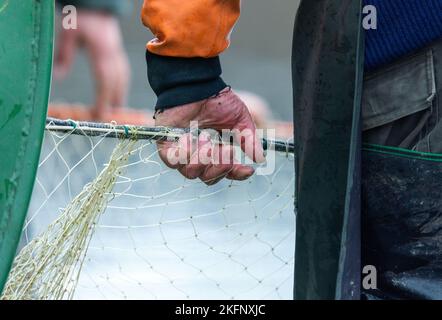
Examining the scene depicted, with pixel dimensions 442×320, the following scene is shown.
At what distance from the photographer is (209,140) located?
1327 mm

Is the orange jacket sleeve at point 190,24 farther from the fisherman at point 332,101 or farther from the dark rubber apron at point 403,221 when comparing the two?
the dark rubber apron at point 403,221

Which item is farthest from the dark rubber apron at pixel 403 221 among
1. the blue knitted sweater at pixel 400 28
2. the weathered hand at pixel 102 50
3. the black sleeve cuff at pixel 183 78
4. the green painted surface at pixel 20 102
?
the weathered hand at pixel 102 50

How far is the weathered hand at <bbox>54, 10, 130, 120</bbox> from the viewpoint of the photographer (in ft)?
21.0

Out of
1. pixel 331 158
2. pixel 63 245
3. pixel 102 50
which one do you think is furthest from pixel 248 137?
pixel 102 50

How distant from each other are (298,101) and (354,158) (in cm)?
15

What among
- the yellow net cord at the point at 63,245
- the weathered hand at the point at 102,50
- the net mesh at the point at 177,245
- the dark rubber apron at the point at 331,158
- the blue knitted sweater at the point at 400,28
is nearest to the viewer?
the dark rubber apron at the point at 331,158

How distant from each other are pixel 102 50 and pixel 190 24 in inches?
218

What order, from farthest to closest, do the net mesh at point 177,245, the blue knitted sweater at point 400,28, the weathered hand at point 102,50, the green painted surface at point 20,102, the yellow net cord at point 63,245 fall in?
the weathered hand at point 102,50 < the net mesh at point 177,245 < the yellow net cord at point 63,245 < the blue knitted sweater at point 400,28 < the green painted surface at point 20,102

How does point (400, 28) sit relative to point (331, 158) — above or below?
above

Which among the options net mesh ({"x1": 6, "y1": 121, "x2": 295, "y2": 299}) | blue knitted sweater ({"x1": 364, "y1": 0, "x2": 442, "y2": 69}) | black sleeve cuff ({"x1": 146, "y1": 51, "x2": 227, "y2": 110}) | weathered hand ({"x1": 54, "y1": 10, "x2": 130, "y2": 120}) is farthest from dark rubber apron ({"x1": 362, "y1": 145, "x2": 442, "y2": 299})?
weathered hand ({"x1": 54, "y1": 10, "x2": 130, "y2": 120})

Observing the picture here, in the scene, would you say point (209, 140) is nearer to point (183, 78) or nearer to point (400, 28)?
point (183, 78)

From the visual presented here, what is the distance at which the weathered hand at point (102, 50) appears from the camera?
21.0ft

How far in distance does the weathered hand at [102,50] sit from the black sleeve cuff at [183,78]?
496 cm

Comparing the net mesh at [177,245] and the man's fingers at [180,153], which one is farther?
the net mesh at [177,245]
